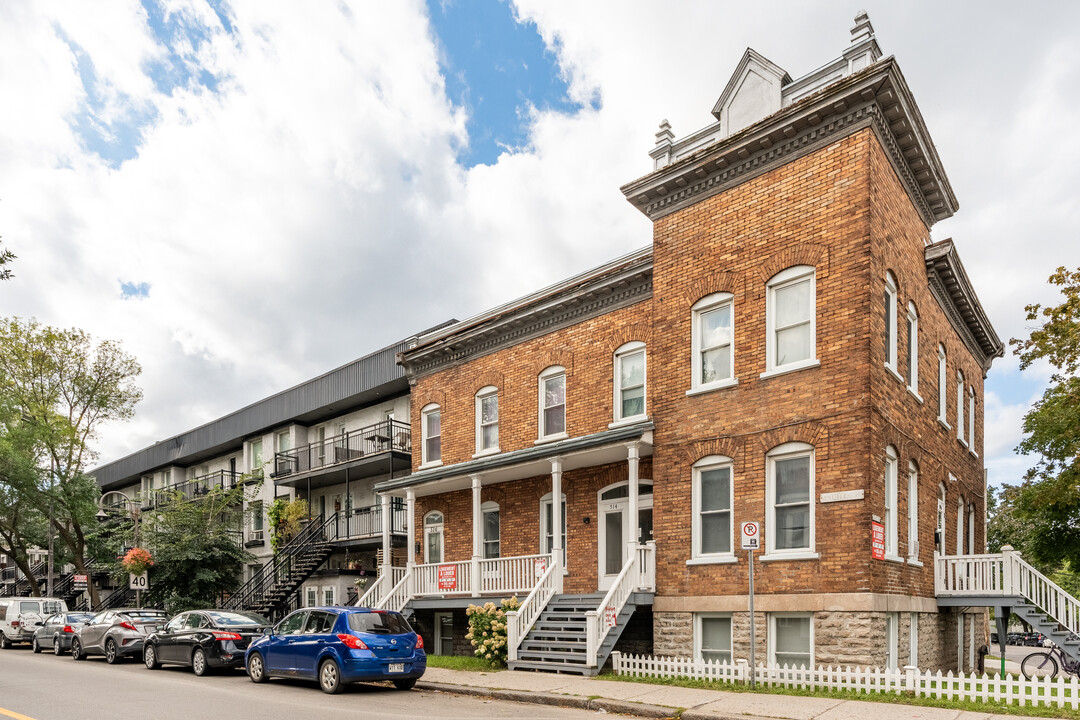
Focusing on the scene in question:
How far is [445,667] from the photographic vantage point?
62.4 ft

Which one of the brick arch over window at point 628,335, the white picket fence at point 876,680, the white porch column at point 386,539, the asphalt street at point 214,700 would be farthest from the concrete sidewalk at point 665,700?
the white porch column at point 386,539

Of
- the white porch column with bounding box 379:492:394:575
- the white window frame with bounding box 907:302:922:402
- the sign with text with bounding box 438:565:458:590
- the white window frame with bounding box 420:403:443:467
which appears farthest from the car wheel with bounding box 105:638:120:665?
the white window frame with bounding box 907:302:922:402

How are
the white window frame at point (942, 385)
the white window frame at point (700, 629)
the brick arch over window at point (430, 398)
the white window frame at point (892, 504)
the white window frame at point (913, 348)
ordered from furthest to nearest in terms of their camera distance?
the brick arch over window at point (430, 398)
the white window frame at point (942, 385)
the white window frame at point (913, 348)
the white window frame at point (700, 629)
the white window frame at point (892, 504)

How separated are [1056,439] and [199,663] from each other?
23.9 meters

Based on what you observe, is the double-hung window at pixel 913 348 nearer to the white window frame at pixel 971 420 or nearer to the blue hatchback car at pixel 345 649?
the white window frame at pixel 971 420

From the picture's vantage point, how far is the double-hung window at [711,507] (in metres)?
17.1

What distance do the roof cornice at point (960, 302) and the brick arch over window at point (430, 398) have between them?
13295mm

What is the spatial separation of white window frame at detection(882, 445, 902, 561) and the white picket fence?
8.39 feet

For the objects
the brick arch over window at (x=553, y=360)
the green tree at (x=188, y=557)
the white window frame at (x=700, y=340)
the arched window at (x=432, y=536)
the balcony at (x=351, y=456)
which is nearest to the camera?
the white window frame at (x=700, y=340)

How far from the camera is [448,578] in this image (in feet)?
71.4

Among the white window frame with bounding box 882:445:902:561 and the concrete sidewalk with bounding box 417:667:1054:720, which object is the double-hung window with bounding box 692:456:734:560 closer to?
the white window frame with bounding box 882:445:902:561

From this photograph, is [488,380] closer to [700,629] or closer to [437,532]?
[437,532]

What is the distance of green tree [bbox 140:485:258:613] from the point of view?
31.4 m

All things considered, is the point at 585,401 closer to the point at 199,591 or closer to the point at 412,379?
the point at 412,379
